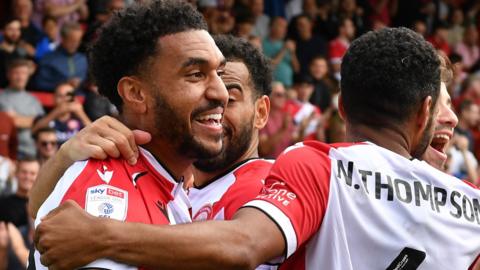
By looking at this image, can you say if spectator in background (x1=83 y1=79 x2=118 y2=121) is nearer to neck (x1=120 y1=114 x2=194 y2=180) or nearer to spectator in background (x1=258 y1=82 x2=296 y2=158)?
spectator in background (x1=258 y1=82 x2=296 y2=158)

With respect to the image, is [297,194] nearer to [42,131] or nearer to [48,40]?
[42,131]

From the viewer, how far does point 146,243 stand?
300 centimetres

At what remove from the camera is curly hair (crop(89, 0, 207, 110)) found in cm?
343

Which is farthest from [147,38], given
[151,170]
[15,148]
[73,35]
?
[73,35]

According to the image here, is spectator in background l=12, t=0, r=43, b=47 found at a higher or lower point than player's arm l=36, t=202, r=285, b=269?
lower

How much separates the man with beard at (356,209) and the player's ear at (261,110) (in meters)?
1.15

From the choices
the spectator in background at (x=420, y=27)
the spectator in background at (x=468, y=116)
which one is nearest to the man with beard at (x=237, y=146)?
the spectator in background at (x=468, y=116)

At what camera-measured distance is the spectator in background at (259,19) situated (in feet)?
51.4

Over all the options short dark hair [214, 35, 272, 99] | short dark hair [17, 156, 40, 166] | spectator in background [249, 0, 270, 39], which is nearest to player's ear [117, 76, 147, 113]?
short dark hair [214, 35, 272, 99]

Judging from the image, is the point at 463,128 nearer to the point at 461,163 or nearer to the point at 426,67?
the point at 461,163

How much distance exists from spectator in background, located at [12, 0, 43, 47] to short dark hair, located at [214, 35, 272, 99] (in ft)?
26.9

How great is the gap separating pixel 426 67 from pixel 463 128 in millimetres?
11336

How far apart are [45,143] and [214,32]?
4.04m

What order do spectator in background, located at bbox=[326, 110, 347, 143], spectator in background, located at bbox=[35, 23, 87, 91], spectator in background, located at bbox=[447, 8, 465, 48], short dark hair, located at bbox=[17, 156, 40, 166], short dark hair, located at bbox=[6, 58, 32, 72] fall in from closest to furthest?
1. short dark hair, located at bbox=[17, 156, 40, 166]
2. short dark hair, located at bbox=[6, 58, 32, 72]
3. spectator in background, located at bbox=[35, 23, 87, 91]
4. spectator in background, located at bbox=[326, 110, 347, 143]
5. spectator in background, located at bbox=[447, 8, 465, 48]
